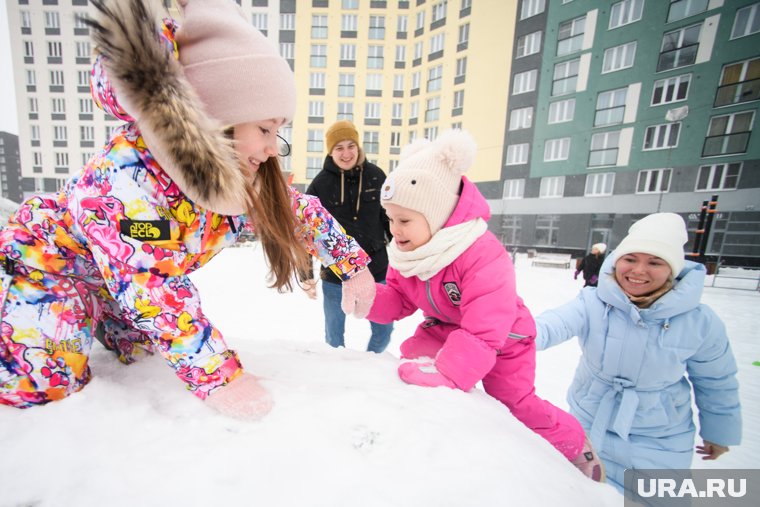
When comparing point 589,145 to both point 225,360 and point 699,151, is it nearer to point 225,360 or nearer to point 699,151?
point 699,151

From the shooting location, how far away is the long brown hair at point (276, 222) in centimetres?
116

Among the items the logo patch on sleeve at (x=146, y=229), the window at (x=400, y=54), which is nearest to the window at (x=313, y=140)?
the window at (x=400, y=54)

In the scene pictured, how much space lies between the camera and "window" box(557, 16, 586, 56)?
1720cm

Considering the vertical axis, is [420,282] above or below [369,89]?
below

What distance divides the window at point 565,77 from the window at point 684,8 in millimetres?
3840

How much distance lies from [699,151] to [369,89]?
768 inches


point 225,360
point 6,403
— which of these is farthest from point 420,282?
point 6,403

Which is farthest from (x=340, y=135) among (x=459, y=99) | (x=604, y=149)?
(x=459, y=99)

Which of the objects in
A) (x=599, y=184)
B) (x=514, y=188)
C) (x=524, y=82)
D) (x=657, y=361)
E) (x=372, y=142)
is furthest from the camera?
(x=372, y=142)

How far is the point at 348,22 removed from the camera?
75.6 feet

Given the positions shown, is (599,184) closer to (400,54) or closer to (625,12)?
(625,12)

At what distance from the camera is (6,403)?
81 centimetres

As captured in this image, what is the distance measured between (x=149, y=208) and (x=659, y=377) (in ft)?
7.42
